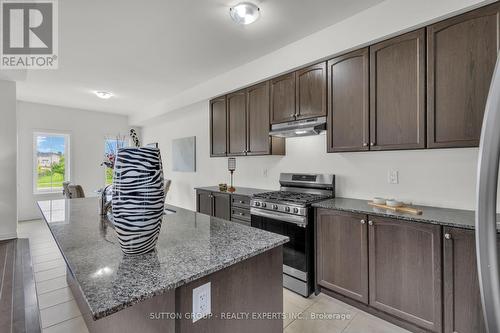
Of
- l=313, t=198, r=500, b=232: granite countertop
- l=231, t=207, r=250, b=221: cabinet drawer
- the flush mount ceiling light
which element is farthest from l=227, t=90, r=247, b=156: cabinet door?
l=313, t=198, r=500, b=232: granite countertop

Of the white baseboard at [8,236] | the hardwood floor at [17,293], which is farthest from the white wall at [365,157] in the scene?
the white baseboard at [8,236]

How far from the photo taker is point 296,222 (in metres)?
2.52

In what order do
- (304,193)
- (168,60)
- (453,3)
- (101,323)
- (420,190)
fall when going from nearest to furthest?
(101,323) < (453,3) < (420,190) < (304,193) < (168,60)

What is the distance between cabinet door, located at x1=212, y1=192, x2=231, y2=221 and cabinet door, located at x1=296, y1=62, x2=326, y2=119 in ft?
5.02

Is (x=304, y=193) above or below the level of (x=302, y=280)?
above

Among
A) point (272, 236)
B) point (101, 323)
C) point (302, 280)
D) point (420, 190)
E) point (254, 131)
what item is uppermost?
point (254, 131)

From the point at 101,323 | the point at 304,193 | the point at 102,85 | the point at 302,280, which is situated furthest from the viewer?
the point at 102,85

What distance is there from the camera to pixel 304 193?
10.1 ft

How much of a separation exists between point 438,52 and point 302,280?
2.30m

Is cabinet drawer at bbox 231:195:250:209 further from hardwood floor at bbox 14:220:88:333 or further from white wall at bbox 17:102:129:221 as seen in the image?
white wall at bbox 17:102:129:221

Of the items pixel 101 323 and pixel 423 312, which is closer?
pixel 101 323

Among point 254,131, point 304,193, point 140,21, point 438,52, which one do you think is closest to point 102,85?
point 140,21

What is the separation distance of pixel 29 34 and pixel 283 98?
9.36 feet

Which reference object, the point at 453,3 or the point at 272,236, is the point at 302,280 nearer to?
the point at 272,236
